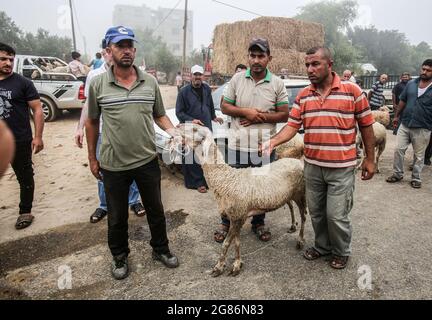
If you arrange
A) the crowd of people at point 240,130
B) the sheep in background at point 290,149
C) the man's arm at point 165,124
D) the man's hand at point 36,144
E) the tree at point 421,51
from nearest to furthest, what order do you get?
the crowd of people at point 240,130
the man's arm at point 165,124
the man's hand at point 36,144
the sheep in background at point 290,149
the tree at point 421,51

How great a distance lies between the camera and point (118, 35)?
2885 mm

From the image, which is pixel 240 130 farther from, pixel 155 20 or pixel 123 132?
pixel 155 20

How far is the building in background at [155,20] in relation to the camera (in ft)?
372

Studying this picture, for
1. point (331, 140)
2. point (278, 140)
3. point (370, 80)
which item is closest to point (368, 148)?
point (331, 140)

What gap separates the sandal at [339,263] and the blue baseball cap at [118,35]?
3.25 m

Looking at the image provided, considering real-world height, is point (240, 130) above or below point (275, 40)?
below

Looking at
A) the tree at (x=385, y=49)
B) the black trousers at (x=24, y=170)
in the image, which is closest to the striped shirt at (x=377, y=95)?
the black trousers at (x=24, y=170)

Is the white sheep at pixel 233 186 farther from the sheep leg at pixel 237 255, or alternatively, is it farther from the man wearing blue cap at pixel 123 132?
the man wearing blue cap at pixel 123 132

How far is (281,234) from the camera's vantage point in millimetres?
4254

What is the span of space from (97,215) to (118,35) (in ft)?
9.19

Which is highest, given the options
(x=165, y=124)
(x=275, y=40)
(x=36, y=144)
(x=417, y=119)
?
(x=275, y=40)

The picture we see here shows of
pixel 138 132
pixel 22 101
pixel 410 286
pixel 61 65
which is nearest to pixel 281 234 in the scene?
pixel 410 286

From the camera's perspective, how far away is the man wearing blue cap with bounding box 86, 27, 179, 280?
294 centimetres

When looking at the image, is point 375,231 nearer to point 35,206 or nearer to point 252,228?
point 252,228
